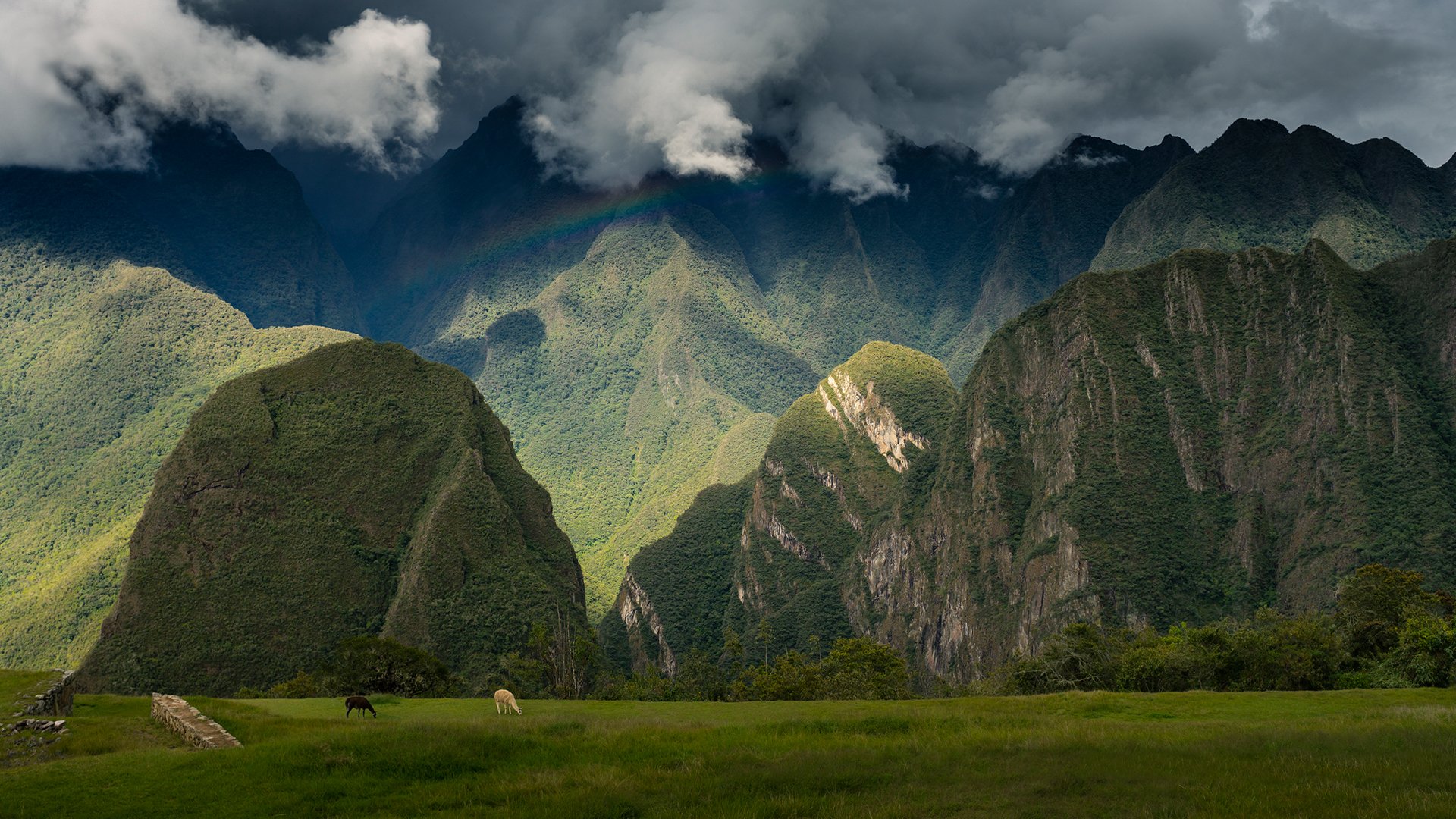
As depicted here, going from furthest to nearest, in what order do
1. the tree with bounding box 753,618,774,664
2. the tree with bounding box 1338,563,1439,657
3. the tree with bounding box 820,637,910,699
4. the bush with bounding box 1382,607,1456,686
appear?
the tree with bounding box 753,618,774,664 → the tree with bounding box 820,637,910,699 → the tree with bounding box 1338,563,1439,657 → the bush with bounding box 1382,607,1456,686

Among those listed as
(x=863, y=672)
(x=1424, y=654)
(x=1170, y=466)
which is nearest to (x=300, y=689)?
(x=863, y=672)

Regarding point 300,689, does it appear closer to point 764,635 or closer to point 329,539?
point 329,539

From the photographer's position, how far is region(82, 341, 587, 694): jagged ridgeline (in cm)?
9194

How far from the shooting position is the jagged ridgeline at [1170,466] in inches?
3910

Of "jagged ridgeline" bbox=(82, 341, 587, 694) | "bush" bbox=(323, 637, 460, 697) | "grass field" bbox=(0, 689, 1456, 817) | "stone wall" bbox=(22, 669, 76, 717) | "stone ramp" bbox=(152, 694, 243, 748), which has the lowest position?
"bush" bbox=(323, 637, 460, 697)

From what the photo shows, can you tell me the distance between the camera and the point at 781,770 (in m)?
14.7

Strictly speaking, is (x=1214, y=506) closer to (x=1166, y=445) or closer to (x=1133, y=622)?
(x=1166, y=445)

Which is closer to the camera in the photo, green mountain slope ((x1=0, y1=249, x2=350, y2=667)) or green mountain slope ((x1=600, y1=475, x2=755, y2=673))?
A: green mountain slope ((x1=0, y1=249, x2=350, y2=667))

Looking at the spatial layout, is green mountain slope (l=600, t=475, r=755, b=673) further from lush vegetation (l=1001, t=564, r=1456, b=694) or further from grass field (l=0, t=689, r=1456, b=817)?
grass field (l=0, t=689, r=1456, b=817)

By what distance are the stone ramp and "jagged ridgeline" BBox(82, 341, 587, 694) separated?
66187mm

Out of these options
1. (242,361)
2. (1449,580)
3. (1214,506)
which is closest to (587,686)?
(1214,506)

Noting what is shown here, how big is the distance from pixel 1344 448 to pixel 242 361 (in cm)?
19538

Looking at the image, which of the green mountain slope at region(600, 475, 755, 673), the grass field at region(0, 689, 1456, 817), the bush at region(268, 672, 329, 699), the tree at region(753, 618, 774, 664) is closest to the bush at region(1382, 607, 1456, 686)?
the grass field at region(0, 689, 1456, 817)

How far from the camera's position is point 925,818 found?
12.3 m
